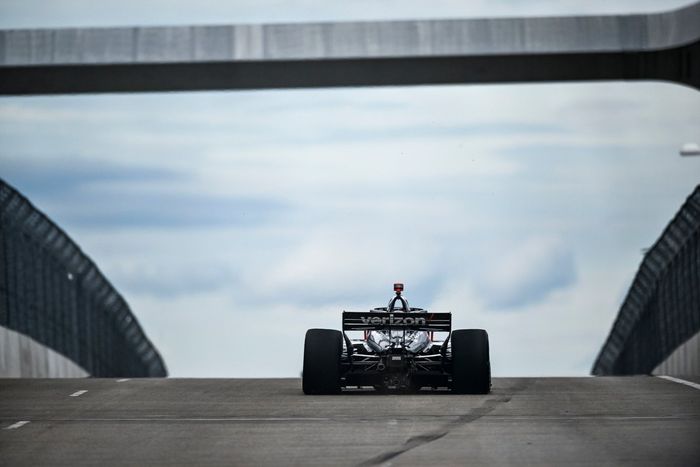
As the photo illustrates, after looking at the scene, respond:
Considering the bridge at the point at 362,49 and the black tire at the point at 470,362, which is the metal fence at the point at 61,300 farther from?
the black tire at the point at 470,362

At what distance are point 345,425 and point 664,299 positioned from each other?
85.3 feet

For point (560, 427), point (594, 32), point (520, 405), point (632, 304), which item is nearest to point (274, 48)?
point (594, 32)

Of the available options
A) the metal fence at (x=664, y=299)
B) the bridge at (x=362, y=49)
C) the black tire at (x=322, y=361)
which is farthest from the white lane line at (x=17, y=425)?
the metal fence at (x=664, y=299)

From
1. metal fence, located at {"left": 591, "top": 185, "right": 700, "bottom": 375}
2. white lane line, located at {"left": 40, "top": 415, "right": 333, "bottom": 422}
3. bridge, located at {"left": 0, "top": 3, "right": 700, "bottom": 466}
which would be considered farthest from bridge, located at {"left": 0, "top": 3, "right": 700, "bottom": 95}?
white lane line, located at {"left": 40, "top": 415, "right": 333, "bottom": 422}

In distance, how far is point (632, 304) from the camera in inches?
1921

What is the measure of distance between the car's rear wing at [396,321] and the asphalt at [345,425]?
0.94 m

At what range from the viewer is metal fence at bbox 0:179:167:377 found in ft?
124

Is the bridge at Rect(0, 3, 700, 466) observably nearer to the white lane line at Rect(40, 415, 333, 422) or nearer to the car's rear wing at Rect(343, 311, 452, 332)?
the white lane line at Rect(40, 415, 333, 422)

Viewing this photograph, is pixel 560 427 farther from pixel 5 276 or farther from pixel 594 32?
pixel 5 276

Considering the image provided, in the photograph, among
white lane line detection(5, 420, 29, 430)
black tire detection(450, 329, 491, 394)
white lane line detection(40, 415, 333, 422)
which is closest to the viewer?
white lane line detection(5, 420, 29, 430)

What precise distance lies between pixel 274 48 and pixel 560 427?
39.3 ft

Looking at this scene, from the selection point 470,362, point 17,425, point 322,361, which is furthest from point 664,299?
point 17,425

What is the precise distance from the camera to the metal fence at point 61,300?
37.9m

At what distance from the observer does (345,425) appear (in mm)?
18500
